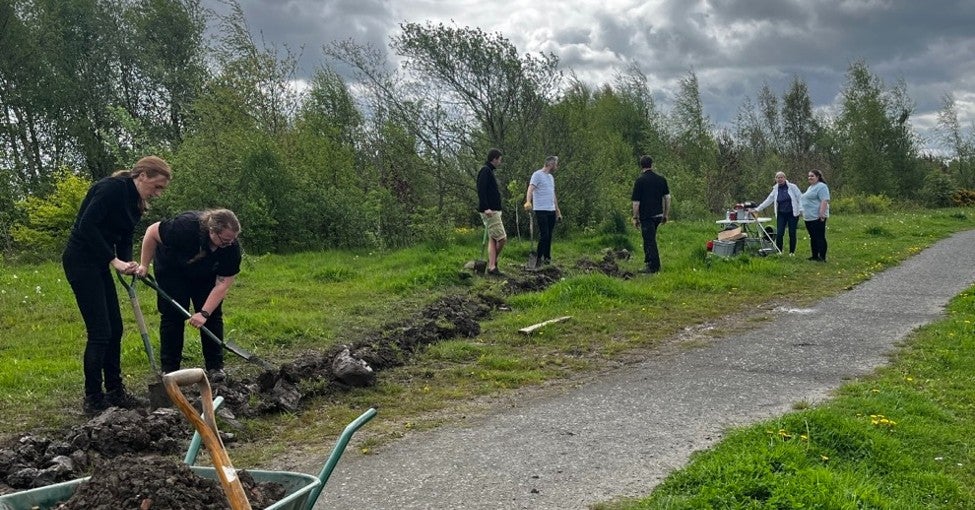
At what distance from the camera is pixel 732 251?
48.2 feet

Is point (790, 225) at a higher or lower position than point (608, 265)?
higher

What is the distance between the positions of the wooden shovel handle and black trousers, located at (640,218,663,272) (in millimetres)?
11243

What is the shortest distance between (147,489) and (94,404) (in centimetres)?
388

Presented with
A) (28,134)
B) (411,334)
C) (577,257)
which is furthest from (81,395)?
(28,134)

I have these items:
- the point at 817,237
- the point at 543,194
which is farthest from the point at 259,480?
the point at 817,237

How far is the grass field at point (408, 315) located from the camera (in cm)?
596

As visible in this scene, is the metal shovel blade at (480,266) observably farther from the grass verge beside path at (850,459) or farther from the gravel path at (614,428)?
the grass verge beside path at (850,459)

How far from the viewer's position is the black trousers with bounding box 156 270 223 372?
21.5 feet

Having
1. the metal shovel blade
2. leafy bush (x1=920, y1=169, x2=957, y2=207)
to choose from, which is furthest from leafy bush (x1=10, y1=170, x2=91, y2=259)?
leafy bush (x1=920, y1=169, x2=957, y2=207)

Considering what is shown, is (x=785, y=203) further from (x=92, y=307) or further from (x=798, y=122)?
(x=798, y=122)

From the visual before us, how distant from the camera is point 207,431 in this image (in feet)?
7.97

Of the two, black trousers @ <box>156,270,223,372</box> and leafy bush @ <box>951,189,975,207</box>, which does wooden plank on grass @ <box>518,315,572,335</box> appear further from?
leafy bush @ <box>951,189,975,207</box>

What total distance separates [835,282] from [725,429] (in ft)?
28.4

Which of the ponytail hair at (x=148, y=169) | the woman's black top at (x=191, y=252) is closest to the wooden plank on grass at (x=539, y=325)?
the woman's black top at (x=191, y=252)
